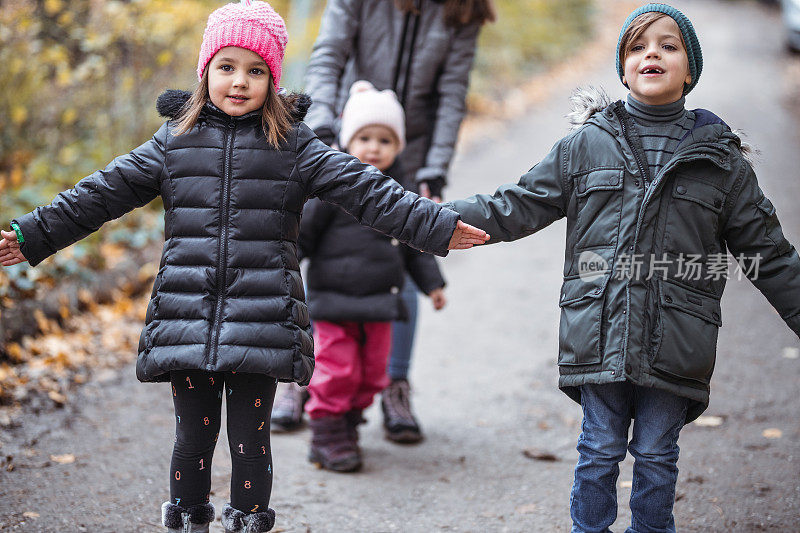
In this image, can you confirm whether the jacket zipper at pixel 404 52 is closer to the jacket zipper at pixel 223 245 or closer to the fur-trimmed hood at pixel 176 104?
the fur-trimmed hood at pixel 176 104

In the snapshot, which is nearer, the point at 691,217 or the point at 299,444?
the point at 691,217

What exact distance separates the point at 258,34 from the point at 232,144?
0.41 meters

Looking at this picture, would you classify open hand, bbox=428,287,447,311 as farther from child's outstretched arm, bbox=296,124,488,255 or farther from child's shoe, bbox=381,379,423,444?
child's outstretched arm, bbox=296,124,488,255

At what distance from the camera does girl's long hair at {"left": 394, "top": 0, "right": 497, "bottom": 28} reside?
4.17m

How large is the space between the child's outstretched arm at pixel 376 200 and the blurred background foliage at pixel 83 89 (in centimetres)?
346

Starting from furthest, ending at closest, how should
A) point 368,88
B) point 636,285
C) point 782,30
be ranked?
point 782,30
point 368,88
point 636,285

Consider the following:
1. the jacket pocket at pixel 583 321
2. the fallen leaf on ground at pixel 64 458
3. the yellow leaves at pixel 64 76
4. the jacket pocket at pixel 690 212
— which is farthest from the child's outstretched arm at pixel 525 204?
the yellow leaves at pixel 64 76

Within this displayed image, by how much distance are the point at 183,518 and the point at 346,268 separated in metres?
1.49

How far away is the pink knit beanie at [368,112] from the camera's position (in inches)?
153

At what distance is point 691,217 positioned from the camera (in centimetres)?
277

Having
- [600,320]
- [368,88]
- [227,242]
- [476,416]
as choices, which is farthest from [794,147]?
[227,242]

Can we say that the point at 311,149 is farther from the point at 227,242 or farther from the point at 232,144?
the point at 227,242

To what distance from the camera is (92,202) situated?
9.15ft

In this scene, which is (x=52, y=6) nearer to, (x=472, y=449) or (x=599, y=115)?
(x=472, y=449)
